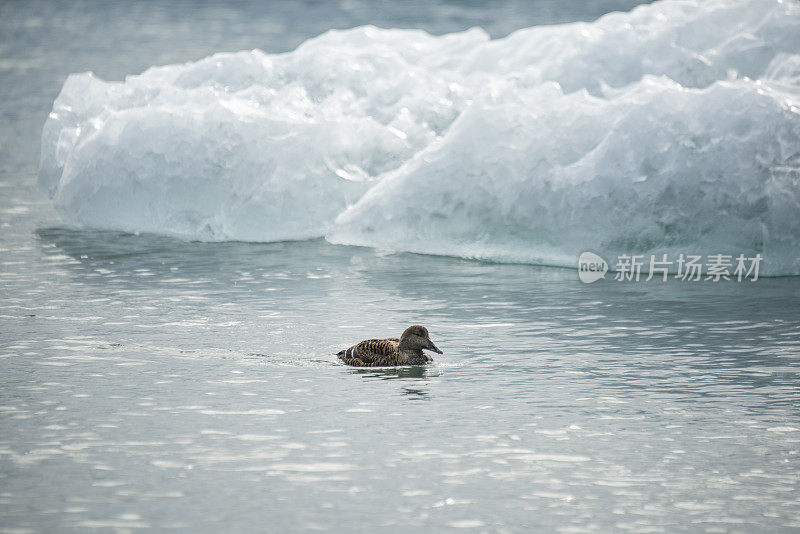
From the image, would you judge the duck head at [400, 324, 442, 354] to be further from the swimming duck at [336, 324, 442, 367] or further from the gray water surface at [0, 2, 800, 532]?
the gray water surface at [0, 2, 800, 532]

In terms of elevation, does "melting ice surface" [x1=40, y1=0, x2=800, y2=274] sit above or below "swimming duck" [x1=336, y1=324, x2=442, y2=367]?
above

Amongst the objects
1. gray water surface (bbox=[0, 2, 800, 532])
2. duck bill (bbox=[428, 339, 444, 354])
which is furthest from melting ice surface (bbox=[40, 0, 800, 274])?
duck bill (bbox=[428, 339, 444, 354])

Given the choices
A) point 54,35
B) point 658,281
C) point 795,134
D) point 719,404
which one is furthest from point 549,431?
point 54,35

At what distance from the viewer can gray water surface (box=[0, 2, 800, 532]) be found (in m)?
7.87

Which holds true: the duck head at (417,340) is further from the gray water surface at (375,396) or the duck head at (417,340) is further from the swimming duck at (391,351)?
the gray water surface at (375,396)

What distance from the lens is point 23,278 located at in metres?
15.0

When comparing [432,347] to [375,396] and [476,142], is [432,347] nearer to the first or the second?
[375,396]

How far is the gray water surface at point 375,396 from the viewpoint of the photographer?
7.87 metres

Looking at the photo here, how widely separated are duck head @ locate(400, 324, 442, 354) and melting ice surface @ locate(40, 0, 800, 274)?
4811mm

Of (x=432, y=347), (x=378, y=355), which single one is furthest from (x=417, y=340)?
(x=378, y=355)

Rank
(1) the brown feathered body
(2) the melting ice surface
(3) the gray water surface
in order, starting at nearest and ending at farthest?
1. (3) the gray water surface
2. (1) the brown feathered body
3. (2) the melting ice surface

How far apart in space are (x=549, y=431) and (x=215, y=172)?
9416 millimetres

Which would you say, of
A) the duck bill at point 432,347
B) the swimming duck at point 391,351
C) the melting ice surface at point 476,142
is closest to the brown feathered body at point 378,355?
the swimming duck at point 391,351

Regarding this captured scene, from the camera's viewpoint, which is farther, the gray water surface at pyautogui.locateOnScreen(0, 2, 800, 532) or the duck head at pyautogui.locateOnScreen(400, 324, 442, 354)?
the duck head at pyautogui.locateOnScreen(400, 324, 442, 354)
